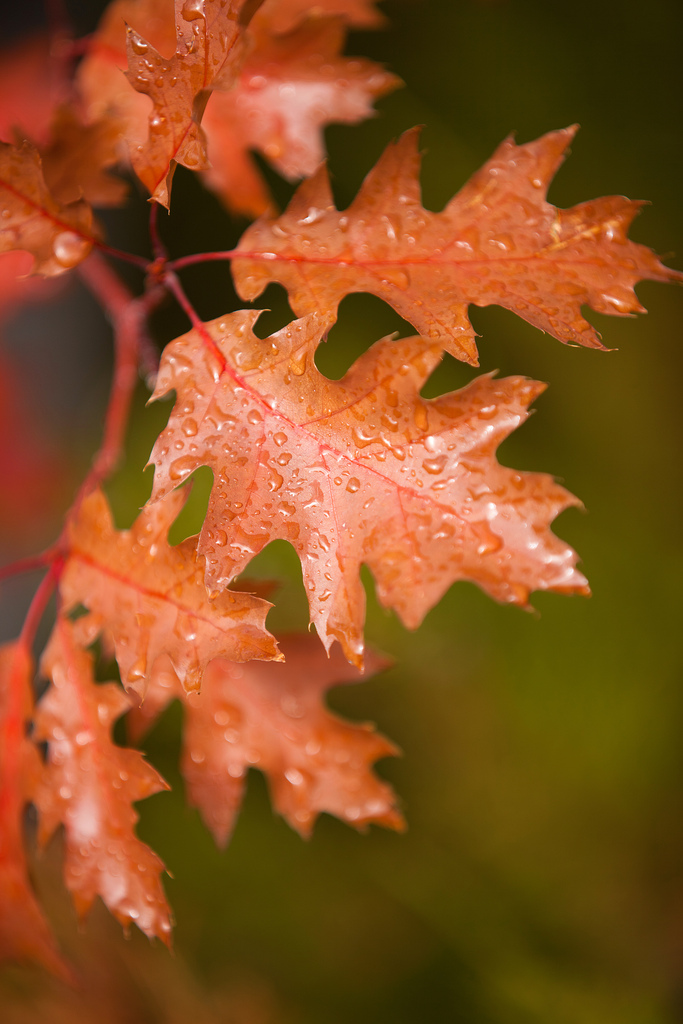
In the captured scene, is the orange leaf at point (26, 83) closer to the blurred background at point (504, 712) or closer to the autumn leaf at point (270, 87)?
the blurred background at point (504, 712)

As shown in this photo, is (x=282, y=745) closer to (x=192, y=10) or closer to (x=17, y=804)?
Result: (x=17, y=804)

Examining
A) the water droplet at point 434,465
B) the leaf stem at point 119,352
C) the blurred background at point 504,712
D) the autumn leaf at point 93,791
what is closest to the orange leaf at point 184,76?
the leaf stem at point 119,352

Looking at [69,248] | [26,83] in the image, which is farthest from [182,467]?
[26,83]

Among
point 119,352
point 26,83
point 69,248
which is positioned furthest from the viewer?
point 26,83

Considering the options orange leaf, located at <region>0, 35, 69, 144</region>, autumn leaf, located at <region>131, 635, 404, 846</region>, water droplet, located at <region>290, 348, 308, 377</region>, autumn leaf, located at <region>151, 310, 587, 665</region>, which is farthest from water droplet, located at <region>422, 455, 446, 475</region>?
orange leaf, located at <region>0, 35, 69, 144</region>

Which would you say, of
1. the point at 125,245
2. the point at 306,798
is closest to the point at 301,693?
the point at 306,798

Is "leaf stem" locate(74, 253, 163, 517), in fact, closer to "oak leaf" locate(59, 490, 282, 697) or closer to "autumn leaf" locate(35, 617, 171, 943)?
"oak leaf" locate(59, 490, 282, 697)
